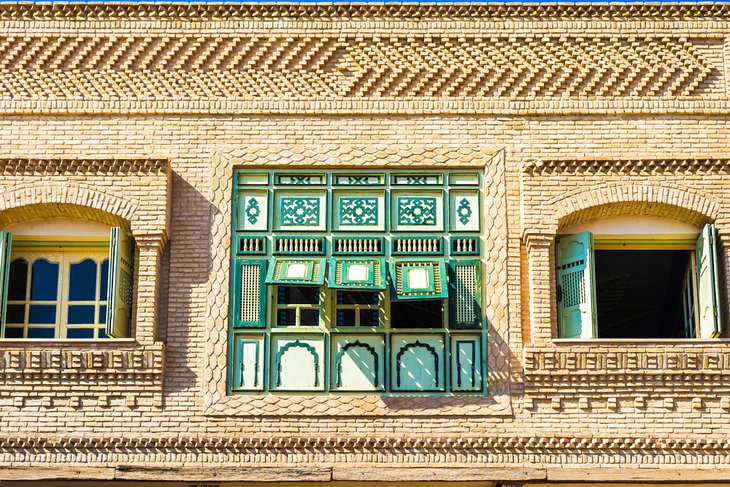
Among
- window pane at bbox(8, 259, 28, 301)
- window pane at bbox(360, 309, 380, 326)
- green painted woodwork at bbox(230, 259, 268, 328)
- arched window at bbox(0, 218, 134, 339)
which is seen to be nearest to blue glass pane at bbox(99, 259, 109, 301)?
arched window at bbox(0, 218, 134, 339)

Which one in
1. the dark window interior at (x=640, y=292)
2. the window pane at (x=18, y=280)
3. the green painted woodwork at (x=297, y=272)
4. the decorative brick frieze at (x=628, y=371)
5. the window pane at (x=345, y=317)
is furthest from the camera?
the dark window interior at (x=640, y=292)

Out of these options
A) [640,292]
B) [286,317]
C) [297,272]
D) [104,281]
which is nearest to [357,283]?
[297,272]

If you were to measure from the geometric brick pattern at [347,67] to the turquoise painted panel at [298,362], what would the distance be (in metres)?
2.84

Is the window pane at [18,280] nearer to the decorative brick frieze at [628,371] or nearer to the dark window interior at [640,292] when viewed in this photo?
the decorative brick frieze at [628,371]

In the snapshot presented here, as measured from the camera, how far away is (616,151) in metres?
15.8

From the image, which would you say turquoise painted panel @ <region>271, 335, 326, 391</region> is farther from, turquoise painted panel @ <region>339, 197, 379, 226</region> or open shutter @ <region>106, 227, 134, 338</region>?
open shutter @ <region>106, 227, 134, 338</region>

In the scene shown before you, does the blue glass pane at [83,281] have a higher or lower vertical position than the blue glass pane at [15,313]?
higher

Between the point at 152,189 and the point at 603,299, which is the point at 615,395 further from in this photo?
the point at 152,189

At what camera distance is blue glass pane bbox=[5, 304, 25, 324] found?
1569cm

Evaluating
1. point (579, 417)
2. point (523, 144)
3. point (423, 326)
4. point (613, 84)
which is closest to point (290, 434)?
point (423, 326)

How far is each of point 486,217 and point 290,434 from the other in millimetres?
3248

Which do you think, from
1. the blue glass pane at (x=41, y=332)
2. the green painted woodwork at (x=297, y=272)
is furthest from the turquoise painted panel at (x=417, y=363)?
the blue glass pane at (x=41, y=332)

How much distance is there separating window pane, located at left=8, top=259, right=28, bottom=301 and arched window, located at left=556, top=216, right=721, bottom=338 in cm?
598

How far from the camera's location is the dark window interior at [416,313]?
15445 mm
